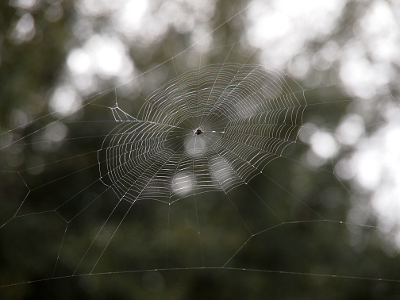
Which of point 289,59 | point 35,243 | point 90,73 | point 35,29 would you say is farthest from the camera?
point 289,59

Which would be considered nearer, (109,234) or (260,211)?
(109,234)

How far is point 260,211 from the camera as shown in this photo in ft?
38.4

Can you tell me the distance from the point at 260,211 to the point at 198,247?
2.98 meters

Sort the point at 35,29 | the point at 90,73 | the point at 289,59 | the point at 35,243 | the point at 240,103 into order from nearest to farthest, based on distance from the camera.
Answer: the point at 240,103
the point at 35,243
the point at 35,29
the point at 90,73
the point at 289,59

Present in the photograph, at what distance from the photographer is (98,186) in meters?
9.33

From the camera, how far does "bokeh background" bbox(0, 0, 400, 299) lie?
28.0 ft

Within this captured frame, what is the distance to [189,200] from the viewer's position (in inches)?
428

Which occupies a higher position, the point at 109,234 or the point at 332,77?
the point at 332,77

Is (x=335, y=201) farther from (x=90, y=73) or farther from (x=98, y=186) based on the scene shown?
(x=90, y=73)

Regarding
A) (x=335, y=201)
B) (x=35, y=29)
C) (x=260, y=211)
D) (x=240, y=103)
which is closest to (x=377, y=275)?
(x=335, y=201)

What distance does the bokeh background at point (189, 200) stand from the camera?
8.55 metres

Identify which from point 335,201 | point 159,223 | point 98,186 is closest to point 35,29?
point 98,186

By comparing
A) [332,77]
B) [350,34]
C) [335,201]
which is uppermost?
[350,34]

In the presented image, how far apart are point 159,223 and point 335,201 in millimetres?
5436
